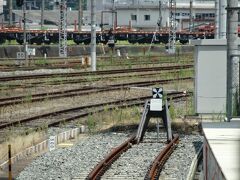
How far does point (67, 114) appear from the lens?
2045cm

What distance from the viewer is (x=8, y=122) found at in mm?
18703

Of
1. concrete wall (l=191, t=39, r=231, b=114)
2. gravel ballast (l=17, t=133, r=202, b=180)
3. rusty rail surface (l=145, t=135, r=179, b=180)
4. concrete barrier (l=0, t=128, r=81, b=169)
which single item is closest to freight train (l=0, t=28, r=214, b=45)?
concrete wall (l=191, t=39, r=231, b=114)

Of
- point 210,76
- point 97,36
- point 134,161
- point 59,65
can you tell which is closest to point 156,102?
point 210,76

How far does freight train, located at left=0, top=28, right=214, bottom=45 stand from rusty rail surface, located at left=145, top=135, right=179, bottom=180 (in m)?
43.4

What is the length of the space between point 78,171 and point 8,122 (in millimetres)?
6719

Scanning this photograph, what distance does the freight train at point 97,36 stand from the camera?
189 feet

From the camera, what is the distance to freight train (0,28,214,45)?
189 ft

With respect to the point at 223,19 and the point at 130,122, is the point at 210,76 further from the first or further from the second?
the point at 130,122

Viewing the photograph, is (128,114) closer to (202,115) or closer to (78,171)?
(202,115)

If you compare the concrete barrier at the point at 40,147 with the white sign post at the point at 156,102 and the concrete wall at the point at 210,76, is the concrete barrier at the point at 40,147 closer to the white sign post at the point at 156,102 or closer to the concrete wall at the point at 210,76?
the white sign post at the point at 156,102

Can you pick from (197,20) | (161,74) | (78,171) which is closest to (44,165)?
(78,171)

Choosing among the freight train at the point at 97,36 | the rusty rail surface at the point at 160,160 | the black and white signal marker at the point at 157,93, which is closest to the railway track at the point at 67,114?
the black and white signal marker at the point at 157,93

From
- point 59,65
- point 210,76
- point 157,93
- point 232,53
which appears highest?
point 232,53

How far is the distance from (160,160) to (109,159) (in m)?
0.89
